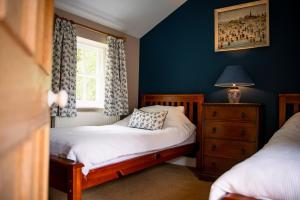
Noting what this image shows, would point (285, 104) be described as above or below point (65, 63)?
below

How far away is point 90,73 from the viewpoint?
3617mm

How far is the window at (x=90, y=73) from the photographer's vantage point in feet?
11.3

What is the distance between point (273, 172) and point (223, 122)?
1.90m

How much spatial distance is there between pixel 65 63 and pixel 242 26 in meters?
2.36

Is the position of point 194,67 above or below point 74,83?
above

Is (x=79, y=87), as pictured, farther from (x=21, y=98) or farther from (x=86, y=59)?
(x=21, y=98)

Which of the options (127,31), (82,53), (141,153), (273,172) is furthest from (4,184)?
(127,31)

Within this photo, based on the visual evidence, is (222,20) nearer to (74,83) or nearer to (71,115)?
(74,83)

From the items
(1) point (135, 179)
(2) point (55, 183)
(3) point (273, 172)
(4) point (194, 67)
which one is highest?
(4) point (194, 67)

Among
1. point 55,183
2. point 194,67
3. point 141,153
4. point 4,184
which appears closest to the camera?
point 4,184

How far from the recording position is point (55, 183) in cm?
196

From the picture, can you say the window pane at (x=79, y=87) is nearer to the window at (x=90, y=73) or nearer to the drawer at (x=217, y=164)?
the window at (x=90, y=73)

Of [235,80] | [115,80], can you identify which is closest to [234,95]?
[235,80]

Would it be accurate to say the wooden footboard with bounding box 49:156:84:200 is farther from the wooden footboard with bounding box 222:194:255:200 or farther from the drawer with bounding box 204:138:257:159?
the drawer with bounding box 204:138:257:159
